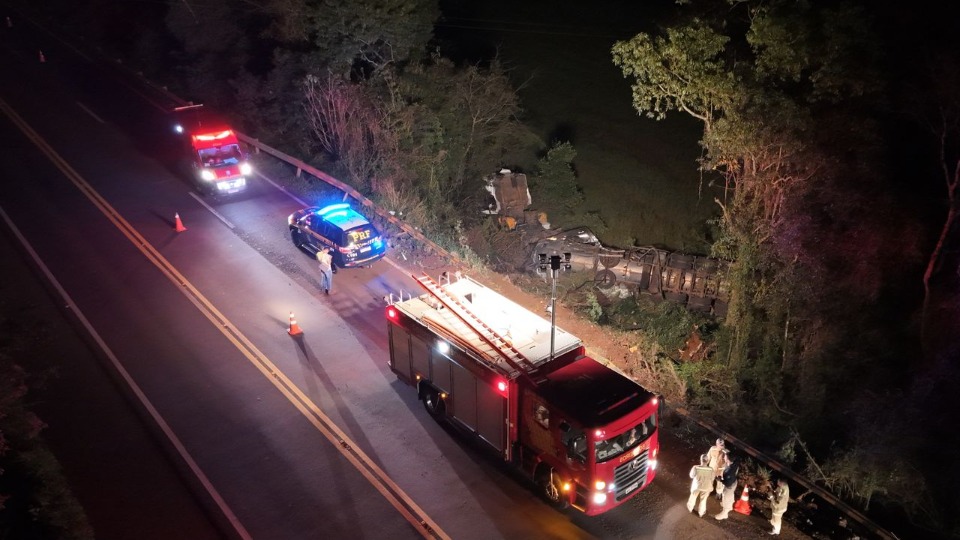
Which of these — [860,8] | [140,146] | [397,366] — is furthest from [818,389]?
[140,146]

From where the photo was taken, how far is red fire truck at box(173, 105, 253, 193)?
24172 millimetres

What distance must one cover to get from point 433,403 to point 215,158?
46.1 feet

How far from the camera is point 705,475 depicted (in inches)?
482

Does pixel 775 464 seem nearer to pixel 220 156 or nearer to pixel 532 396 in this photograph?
pixel 532 396

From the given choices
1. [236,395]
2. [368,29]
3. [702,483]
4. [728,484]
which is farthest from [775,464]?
[368,29]

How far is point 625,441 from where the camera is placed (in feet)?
39.1

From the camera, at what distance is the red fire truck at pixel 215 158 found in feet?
79.3

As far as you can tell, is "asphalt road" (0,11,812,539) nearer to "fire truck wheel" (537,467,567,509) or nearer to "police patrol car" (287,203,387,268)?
"fire truck wheel" (537,467,567,509)

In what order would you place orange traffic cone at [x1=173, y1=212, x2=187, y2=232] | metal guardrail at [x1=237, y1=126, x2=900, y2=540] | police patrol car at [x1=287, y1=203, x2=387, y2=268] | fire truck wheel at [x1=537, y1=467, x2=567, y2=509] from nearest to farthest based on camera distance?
1. metal guardrail at [x1=237, y1=126, x2=900, y2=540]
2. fire truck wheel at [x1=537, y1=467, x2=567, y2=509]
3. police patrol car at [x1=287, y1=203, x2=387, y2=268]
4. orange traffic cone at [x1=173, y1=212, x2=187, y2=232]

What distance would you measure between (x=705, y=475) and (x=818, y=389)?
21.0 feet

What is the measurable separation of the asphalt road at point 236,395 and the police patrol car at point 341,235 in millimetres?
694

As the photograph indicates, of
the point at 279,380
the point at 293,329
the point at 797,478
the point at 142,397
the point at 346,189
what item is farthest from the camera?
the point at 346,189

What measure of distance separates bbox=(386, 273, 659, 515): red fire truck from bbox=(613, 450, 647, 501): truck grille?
21mm

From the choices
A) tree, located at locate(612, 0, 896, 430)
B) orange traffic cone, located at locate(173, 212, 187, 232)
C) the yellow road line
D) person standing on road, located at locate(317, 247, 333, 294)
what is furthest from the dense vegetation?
orange traffic cone, located at locate(173, 212, 187, 232)
